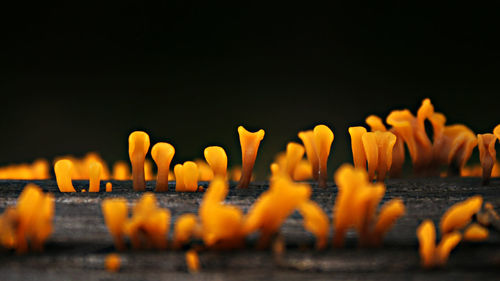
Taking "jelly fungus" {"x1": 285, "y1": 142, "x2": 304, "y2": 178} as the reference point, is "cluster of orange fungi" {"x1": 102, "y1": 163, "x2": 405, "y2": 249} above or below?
below

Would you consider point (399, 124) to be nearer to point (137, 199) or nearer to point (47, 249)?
point (137, 199)

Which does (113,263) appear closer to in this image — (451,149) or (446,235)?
(446,235)

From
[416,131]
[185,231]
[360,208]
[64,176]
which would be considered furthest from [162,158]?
[416,131]

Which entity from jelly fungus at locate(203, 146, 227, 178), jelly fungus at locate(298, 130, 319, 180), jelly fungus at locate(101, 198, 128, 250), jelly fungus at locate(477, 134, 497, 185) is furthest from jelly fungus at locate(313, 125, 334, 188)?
jelly fungus at locate(101, 198, 128, 250)

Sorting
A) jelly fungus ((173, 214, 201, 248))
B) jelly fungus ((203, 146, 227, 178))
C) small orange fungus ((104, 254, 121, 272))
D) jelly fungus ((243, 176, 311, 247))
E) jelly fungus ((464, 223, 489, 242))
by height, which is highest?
jelly fungus ((203, 146, 227, 178))

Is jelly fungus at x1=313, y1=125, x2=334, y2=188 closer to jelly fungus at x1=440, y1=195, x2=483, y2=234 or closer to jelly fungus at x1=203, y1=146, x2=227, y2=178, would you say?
jelly fungus at x1=203, y1=146, x2=227, y2=178

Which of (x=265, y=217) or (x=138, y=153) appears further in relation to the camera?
(x=138, y=153)
